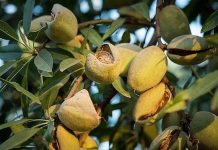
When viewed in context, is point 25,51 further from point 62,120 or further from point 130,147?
point 130,147

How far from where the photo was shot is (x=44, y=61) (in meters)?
1.24

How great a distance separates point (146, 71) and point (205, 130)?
6.6 inches

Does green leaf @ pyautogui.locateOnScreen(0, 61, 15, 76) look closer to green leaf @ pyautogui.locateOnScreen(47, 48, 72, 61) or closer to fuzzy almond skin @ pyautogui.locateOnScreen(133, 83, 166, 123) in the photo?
green leaf @ pyautogui.locateOnScreen(47, 48, 72, 61)

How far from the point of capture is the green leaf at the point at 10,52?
4.50ft

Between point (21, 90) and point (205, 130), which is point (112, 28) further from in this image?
point (205, 130)

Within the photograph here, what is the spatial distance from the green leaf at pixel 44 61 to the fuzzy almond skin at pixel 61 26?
0.05 metres

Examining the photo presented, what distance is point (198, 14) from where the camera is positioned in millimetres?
1877

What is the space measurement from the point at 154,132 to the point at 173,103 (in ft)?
2.62

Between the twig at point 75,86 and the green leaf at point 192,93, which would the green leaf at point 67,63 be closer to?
the twig at point 75,86

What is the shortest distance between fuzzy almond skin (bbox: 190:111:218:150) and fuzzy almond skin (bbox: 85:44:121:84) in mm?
184

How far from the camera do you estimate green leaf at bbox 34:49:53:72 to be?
1209 mm

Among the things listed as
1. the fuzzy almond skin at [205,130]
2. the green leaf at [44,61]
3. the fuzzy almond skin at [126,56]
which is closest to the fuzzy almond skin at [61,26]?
the green leaf at [44,61]

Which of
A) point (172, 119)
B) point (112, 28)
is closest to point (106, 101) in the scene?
point (172, 119)

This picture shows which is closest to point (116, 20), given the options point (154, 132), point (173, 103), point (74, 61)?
point (74, 61)
